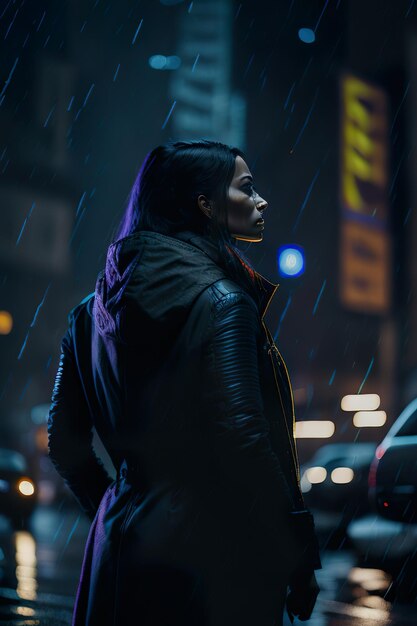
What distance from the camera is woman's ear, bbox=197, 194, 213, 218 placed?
2.12m

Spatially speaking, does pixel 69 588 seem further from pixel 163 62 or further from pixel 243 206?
pixel 163 62

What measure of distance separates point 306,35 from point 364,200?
1302cm

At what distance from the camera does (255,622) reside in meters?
1.90

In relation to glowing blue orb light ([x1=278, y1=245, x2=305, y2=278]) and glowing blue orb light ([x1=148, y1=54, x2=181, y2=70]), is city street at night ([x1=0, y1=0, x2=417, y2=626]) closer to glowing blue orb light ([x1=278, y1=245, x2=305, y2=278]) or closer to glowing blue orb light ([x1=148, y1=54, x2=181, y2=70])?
glowing blue orb light ([x1=278, y1=245, x2=305, y2=278])

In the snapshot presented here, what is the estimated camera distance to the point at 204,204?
212 centimetres

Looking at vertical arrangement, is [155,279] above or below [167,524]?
above

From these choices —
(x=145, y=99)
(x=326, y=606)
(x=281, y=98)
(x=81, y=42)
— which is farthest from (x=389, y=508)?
(x=81, y=42)

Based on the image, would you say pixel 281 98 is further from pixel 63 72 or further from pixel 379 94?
pixel 63 72

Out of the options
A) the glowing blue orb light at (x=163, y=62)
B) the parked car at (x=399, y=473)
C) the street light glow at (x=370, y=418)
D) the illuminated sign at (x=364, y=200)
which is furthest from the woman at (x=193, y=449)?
the glowing blue orb light at (x=163, y=62)

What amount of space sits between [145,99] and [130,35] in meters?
5.87

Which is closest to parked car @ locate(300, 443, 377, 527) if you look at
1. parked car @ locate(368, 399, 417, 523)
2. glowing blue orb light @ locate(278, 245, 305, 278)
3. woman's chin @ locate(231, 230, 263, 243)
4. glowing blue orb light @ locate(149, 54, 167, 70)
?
glowing blue orb light @ locate(278, 245, 305, 278)

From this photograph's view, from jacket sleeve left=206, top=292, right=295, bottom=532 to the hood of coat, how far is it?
10 centimetres

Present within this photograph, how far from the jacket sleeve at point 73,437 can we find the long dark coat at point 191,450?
270mm

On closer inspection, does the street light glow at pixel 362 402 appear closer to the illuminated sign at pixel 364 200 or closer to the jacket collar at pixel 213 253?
the illuminated sign at pixel 364 200
